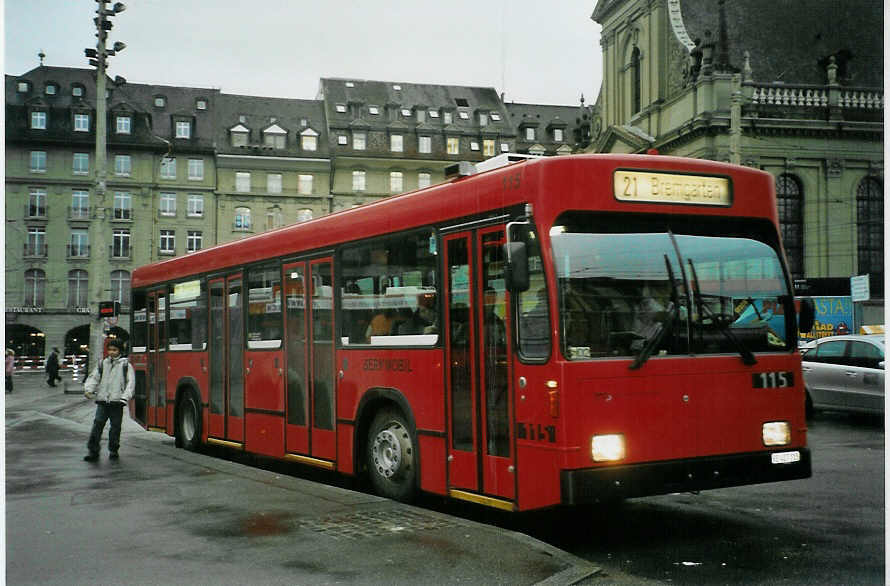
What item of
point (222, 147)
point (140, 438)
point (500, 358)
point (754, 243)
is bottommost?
point (140, 438)

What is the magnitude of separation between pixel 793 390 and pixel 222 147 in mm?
60084

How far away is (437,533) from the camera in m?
7.29

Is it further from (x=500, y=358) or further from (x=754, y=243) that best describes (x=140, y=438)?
(x=754, y=243)

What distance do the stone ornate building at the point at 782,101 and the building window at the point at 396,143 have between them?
2114 cm

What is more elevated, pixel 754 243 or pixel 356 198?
pixel 356 198

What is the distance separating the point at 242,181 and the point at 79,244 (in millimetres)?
44756

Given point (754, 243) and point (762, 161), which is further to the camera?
point (762, 161)

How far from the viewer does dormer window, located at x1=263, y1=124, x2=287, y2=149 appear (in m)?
66.8

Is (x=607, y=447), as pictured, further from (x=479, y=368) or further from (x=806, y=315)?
(x=806, y=315)

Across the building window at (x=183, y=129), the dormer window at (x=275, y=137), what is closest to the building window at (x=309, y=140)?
the dormer window at (x=275, y=137)

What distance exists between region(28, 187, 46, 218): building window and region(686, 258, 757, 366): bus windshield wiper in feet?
25.3

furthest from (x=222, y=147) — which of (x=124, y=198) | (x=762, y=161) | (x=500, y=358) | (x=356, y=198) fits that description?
(x=500, y=358)

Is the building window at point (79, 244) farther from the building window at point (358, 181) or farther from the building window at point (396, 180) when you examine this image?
the building window at point (396, 180)

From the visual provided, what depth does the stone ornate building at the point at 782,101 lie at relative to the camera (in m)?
14.4
